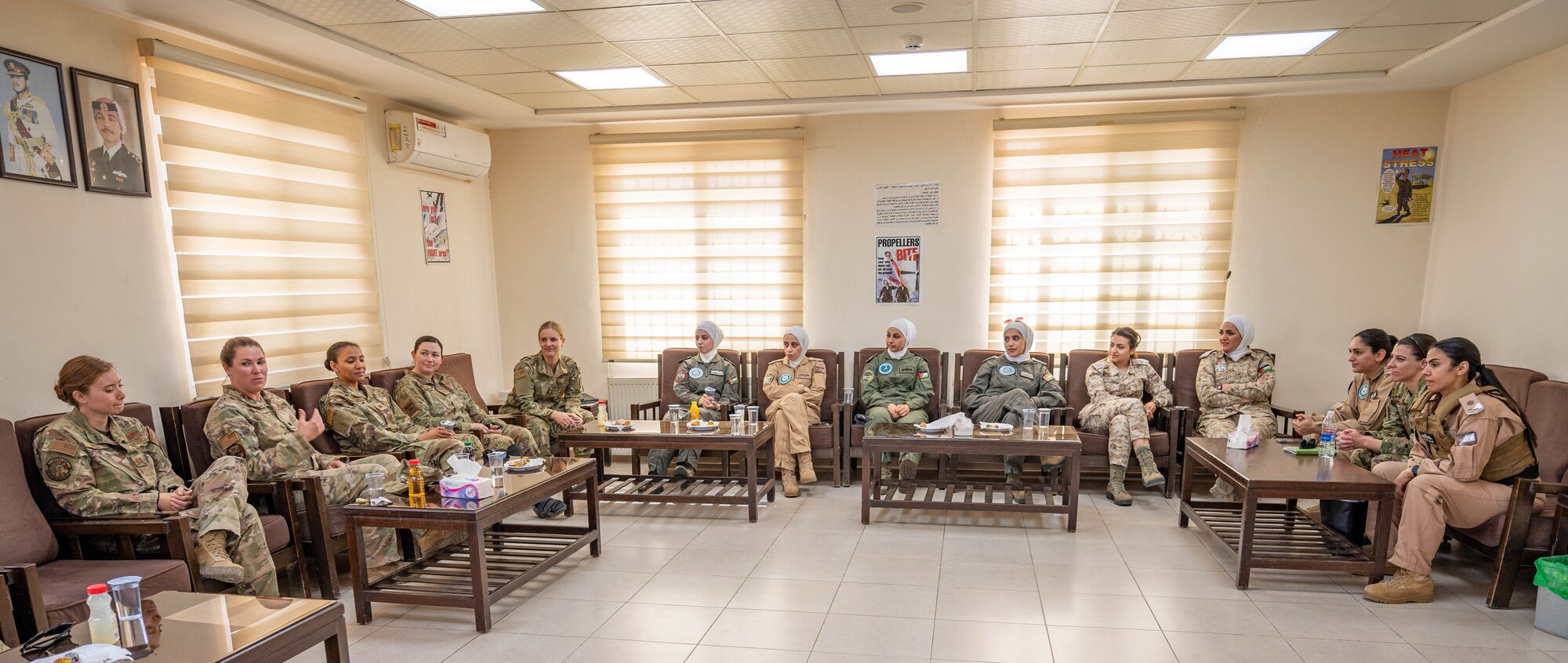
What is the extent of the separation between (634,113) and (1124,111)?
12.2 feet

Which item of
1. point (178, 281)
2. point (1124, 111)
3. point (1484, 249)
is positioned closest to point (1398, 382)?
point (1484, 249)

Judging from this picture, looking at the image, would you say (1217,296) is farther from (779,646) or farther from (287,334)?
(287,334)

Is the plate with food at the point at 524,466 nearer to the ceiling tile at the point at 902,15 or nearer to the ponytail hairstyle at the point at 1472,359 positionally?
the ceiling tile at the point at 902,15

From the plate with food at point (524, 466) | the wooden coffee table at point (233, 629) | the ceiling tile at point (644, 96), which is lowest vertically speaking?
the plate with food at point (524, 466)

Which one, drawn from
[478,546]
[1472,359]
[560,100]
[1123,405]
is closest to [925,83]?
[1123,405]

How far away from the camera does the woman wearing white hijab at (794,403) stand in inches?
Result: 190

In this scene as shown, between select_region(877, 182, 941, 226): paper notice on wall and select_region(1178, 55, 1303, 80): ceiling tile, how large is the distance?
183cm

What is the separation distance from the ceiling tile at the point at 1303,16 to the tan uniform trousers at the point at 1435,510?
2.21 metres

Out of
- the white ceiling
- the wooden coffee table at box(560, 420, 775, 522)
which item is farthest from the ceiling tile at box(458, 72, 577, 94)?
the wooden coffee table at box(560, 420, 775, 522)

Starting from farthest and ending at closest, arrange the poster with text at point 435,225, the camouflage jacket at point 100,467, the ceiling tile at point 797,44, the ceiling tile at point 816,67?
the poster with text at point 435,225 → the ceiling tile at point 816,67 → the ceiling tile at point 797,44 → the camouflage jacket at point 100,467

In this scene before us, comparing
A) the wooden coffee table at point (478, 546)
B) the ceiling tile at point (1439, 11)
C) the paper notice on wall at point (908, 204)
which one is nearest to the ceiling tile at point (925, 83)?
the paper notice on wall at point (908, 204)

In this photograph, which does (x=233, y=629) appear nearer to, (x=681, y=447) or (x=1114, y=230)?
(x=681, y=447)

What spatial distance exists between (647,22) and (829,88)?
169 cm

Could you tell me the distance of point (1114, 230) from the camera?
17.6 feet
